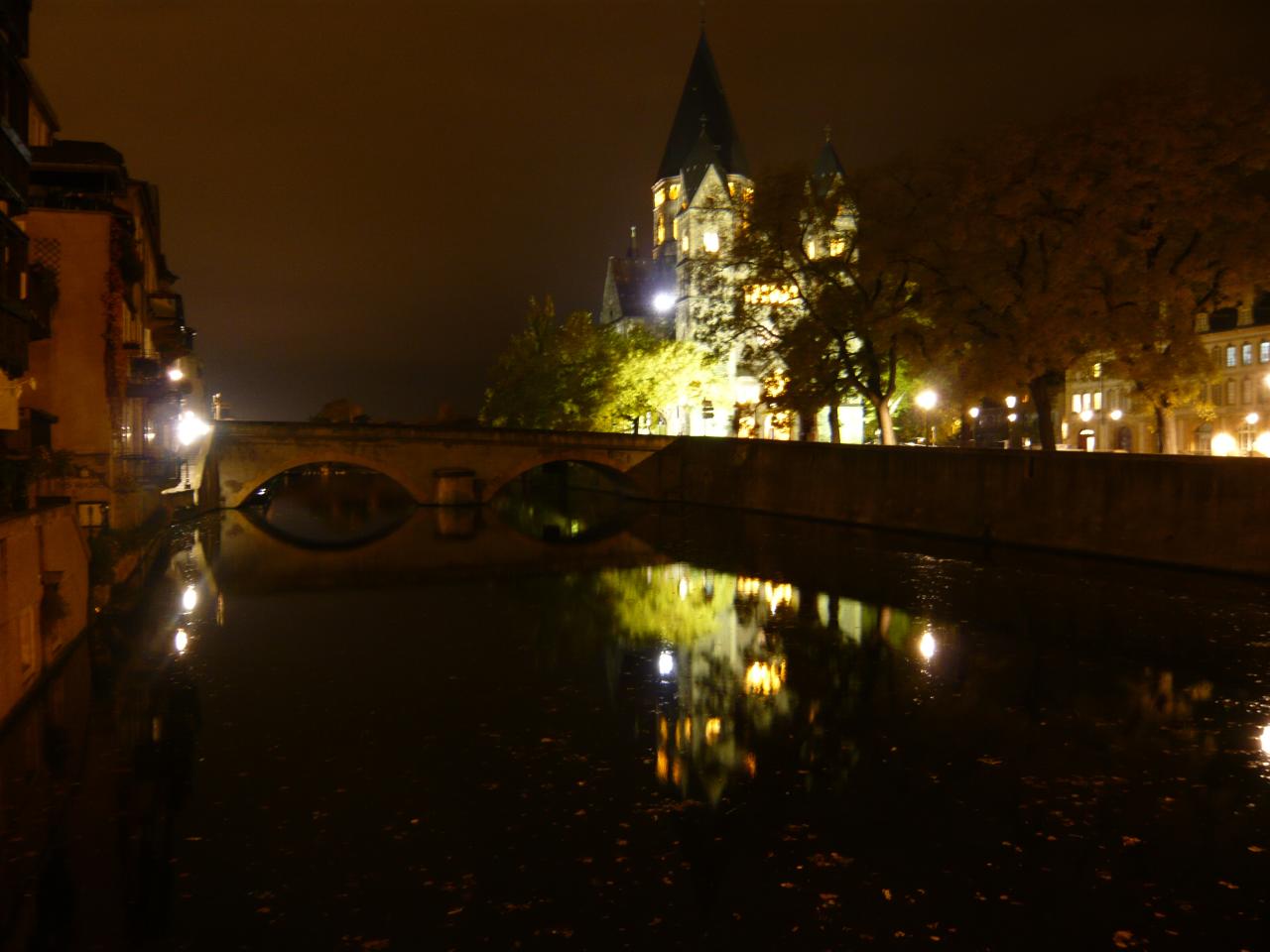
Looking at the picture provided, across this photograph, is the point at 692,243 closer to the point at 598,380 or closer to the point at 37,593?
the point at 598,380

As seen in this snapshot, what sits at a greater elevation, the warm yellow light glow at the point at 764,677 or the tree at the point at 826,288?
the tree at the point at 826,288

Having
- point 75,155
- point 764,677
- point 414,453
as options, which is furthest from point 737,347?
point 764,677

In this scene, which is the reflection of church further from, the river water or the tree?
the river water

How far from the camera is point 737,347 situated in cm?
7550

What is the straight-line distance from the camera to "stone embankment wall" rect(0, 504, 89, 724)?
39.4ft

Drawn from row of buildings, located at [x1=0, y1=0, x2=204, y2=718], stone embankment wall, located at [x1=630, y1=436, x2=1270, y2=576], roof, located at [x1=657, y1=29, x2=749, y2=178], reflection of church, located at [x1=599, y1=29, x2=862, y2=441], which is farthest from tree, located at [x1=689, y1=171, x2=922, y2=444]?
roof, located at [x1=657, y1=29, x2=749, y2=178]

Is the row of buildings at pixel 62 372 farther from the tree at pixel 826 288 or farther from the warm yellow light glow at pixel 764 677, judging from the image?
the tree at pixel 826 288

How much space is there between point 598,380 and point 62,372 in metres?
41.5

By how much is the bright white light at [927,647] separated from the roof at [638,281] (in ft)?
256

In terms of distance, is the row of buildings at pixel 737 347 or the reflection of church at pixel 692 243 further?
the reflection of church at pixel 692 243

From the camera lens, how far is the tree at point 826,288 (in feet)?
121

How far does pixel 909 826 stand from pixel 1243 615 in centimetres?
1482

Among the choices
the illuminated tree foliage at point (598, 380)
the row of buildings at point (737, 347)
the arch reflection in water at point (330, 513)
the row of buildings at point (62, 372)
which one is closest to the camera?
the row of buildings at point (62, 372)

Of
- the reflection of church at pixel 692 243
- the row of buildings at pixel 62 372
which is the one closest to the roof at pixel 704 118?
the reflection of church at pixel 692 243
